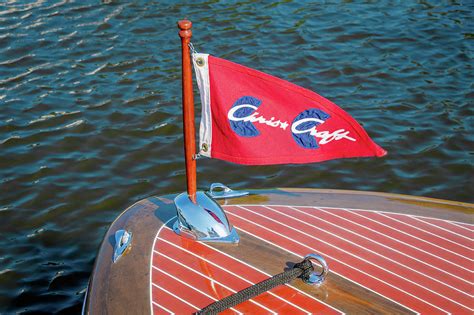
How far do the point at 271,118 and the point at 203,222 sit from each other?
0.78 metres

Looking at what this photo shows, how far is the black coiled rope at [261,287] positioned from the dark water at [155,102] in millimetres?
2433

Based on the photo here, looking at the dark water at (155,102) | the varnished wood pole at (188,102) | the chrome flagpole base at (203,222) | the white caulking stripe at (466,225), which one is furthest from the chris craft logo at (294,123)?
the dark water at (155,102)

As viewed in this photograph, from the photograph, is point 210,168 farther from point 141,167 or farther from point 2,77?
point 2,77

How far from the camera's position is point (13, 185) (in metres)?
6.76

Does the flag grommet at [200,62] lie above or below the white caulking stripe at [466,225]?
above

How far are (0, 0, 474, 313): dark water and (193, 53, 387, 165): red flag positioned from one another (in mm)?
2545

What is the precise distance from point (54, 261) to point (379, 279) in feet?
10.9

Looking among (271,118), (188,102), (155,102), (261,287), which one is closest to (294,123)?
(271,118)

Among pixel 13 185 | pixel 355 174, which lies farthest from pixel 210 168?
pixel 13 185

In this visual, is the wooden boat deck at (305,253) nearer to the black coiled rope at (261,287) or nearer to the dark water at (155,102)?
the black coiled rope at (261,287)

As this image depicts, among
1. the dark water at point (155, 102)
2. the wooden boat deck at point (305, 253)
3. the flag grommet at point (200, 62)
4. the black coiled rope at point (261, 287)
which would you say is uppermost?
the flag grommet at point (200, 62)

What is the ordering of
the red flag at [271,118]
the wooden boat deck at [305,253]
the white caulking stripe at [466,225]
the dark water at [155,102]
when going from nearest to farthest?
the wooden boat deck at [305,253] → the red flag at [271,118] → the white caulking stripe at [466,225] → the dark water at [155,102]

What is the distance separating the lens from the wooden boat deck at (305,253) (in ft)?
11.6

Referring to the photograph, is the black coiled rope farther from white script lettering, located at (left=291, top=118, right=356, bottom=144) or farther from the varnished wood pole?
the varnished wood pole
